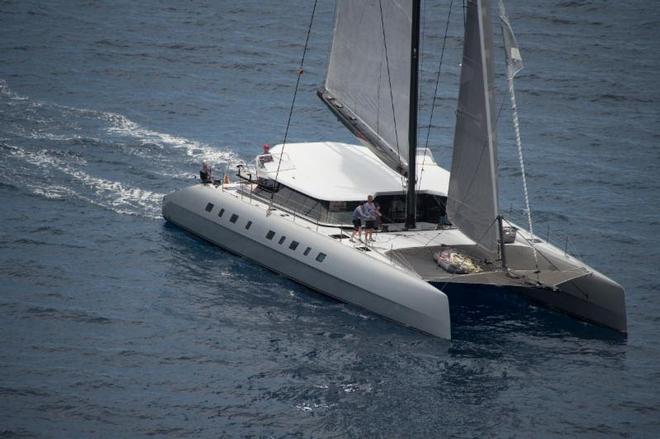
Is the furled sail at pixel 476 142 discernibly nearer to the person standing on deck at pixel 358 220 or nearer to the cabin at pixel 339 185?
the person standing on deck at pixel 358 220

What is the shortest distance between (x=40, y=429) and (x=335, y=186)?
1676 centimetres

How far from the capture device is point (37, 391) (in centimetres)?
3447

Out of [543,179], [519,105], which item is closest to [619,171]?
[543,179]

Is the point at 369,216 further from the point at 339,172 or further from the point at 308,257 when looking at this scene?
the point at 339,172

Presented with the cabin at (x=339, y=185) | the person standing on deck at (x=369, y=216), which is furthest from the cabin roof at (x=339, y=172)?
the person standing on deck at (x=369, y=216)

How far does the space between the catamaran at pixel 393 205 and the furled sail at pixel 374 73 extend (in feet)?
0.17

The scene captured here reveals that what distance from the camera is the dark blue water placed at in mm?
34406

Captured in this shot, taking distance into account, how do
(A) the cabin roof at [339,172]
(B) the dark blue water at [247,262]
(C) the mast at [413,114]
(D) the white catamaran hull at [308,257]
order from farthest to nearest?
(A) the cabin roof at [339,172]
(C) the mast at [413,114]
(D) the white catamaran hull at [308,257]
(B) the dark blue water at [247,262]

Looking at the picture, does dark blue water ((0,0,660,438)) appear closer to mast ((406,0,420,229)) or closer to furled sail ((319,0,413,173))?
mast ((406,0,420,229))

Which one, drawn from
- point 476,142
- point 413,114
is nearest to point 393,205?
point 413,114

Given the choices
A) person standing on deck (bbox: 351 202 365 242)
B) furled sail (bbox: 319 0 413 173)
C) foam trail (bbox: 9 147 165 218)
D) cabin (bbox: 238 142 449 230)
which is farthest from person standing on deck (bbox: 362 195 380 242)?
foam trail (bbox: 9 147 165 218)

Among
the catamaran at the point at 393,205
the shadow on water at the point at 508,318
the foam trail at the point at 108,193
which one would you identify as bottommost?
the shadow on water at the point at 508,318

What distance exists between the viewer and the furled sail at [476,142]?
38.8 meters

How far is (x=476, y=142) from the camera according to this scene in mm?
39812
